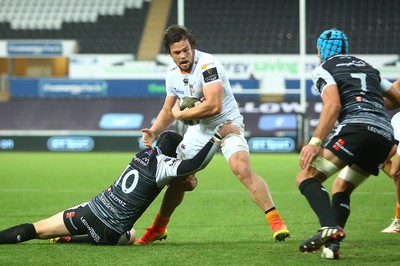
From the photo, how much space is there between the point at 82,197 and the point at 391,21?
59.5 feet

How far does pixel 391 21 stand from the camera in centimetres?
2781

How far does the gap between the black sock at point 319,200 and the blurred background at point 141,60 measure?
51.6 ft

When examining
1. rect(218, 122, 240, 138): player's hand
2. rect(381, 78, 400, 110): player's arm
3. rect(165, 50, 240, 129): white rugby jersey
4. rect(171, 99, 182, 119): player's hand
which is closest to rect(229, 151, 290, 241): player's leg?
rect(218, 122, 240, 138): player's hand

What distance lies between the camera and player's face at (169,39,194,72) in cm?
738

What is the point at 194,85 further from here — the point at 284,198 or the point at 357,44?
the point at 357,44

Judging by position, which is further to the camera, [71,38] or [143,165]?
[71,38]

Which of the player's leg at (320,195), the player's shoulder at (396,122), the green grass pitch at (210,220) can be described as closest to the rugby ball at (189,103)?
the green grass pitch at (210,220)

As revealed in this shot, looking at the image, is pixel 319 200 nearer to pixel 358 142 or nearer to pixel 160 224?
pixel 358 142

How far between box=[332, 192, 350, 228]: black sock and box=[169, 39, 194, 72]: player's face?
5.66 ft

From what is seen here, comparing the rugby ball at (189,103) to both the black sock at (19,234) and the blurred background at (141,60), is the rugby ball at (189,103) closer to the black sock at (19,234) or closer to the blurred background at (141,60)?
the black sock at (19,234)

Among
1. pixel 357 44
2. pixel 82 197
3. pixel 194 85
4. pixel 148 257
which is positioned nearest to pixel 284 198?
pixel 82 197

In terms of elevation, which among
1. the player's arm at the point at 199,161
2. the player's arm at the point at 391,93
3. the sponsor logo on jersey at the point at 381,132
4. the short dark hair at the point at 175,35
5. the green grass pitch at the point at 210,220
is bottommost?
the green grass pitch at the point at 210,220

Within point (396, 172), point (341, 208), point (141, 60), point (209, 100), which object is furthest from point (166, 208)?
point (141, 60)

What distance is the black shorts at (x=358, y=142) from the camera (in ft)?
20.8
